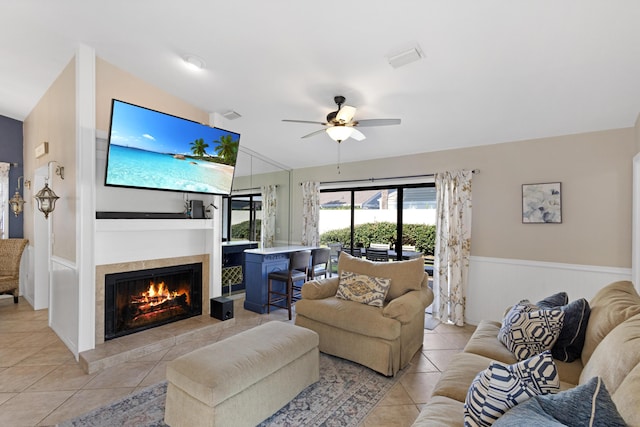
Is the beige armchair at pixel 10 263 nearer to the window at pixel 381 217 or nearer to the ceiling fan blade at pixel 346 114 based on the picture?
the window at pixel 381 217

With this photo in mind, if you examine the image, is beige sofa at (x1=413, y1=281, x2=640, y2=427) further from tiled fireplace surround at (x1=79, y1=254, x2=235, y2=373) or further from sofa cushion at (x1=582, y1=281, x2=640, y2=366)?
tiled fireplace surround at (x1=79, y1=254, x2=235, y2=373)

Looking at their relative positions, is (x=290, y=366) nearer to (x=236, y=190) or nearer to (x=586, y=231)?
(x=586, y=231)

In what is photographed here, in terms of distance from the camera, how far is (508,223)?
3848 mm

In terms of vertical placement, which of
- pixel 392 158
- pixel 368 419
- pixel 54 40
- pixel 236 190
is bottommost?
pixel 368 419

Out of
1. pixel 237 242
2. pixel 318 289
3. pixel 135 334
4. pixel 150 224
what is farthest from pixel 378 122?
pixel 237 242

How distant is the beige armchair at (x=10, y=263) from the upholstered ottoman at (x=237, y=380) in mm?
4288

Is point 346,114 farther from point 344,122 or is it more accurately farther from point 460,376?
point 460,376

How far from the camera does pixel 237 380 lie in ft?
6.04

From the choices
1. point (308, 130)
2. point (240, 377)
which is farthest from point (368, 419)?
point (308, 130)

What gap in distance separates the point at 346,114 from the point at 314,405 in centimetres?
247

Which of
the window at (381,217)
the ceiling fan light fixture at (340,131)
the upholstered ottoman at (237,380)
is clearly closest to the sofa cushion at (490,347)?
the upholstered ottoman at (237,380)

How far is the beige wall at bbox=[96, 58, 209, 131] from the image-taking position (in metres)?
3.06

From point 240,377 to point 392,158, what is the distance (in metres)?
3.83

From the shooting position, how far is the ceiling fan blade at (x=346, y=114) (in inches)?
114
